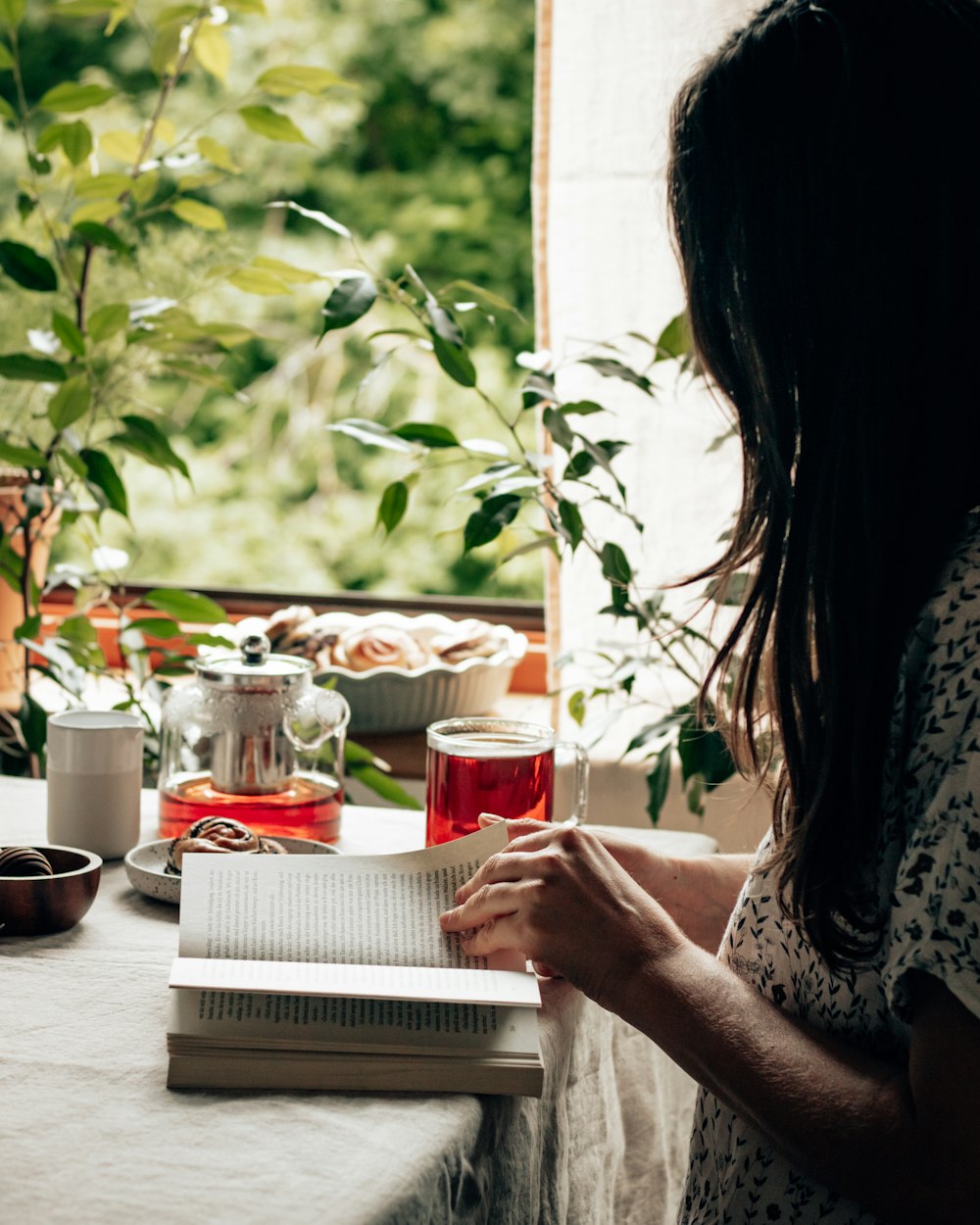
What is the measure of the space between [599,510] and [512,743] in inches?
28.9

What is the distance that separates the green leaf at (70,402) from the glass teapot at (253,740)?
0.50 metres

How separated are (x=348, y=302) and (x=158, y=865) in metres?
0.59

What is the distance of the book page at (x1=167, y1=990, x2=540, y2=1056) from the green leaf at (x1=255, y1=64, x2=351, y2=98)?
124 centimetres

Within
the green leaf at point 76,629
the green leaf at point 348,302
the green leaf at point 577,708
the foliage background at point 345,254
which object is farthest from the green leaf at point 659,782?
the foliage background at point 345,254

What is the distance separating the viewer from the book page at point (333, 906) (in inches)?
30.8

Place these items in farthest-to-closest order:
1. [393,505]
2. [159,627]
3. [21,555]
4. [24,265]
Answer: [21,555] → [159,627] → [24,265] → [393,505]

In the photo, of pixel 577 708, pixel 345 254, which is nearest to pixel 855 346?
pixel 577 708

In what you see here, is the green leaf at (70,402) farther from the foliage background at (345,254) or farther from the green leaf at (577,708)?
the foliage background at (345,254)

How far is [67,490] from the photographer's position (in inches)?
65.8

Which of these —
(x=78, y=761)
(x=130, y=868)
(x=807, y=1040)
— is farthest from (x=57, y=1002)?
(x=807, y=1040)

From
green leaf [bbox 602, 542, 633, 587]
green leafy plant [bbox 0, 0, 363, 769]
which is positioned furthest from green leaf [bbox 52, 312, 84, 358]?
green leaf [bbox 602, 542, 633, 587]

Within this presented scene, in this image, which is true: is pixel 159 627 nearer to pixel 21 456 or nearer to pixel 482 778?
pixel 21 456

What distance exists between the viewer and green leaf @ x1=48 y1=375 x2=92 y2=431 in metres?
1.50

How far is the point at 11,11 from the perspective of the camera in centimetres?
154
